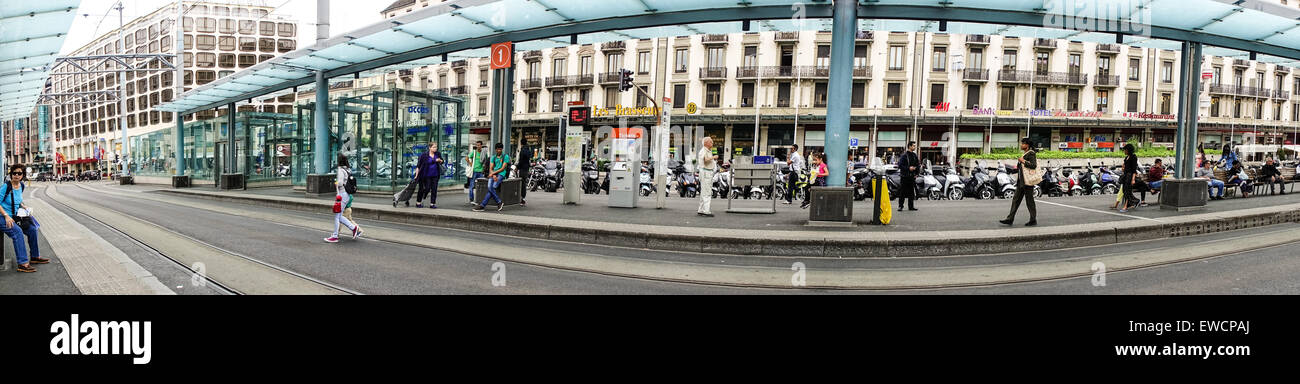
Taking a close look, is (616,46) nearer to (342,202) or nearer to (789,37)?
(789,37)

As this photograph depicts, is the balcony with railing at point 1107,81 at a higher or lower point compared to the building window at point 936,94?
higher

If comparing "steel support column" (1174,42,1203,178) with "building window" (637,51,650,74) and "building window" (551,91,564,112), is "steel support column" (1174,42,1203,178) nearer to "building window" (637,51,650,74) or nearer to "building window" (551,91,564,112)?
"building window" (637,51,650,74)

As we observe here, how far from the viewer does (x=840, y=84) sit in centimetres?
990

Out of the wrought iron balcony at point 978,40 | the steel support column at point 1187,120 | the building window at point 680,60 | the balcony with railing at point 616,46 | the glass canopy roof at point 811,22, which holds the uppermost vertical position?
the wrought iron balcony at point 978,40

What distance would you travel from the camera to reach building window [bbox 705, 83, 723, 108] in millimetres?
44906

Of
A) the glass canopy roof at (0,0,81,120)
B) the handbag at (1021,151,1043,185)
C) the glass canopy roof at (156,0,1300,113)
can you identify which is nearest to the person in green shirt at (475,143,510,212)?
the glass canopy roof at (156,0,1300,113)

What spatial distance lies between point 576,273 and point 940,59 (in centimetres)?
4324

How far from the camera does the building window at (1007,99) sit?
145 ft

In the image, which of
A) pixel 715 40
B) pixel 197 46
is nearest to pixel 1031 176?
pixel 715 40

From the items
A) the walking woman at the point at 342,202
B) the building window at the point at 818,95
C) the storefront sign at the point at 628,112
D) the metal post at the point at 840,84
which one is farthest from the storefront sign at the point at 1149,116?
the walking woman at the point at 342,202

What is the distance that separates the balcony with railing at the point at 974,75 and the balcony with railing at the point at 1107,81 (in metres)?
9.68

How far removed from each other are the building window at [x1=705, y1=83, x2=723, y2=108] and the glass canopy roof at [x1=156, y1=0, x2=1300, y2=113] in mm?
31061

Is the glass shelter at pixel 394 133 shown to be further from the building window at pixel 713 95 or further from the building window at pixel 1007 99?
the building window at pixel 1007 99
